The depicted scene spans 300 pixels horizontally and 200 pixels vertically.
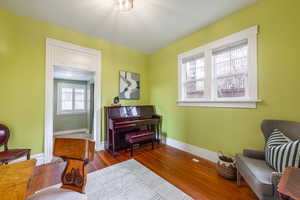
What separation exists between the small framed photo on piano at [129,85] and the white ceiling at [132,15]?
1.02m

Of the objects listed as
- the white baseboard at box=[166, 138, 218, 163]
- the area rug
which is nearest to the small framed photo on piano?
the white baseboard at box=[166, 138, 218, 163]

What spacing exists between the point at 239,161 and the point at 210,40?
85.7 inches

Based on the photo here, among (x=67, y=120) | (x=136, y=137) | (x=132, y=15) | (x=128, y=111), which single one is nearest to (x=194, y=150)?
(x=136, y=137)

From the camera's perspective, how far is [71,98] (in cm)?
494

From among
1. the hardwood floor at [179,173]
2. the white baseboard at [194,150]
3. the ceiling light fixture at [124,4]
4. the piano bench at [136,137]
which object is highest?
the ceiling light fixture at [124,4]

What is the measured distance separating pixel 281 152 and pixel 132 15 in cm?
280

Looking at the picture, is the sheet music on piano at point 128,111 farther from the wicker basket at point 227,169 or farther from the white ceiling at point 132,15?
the wicker basket at point 227,169

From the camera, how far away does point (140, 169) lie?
2.14 meters

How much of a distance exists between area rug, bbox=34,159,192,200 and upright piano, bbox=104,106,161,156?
0.72 metres

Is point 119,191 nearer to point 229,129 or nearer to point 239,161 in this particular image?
point 239,161

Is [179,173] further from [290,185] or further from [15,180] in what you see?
[15,180]

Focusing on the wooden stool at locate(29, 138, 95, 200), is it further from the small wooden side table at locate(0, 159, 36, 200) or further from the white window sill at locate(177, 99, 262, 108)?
the white window sill at locate(177, 99, 262, 108)

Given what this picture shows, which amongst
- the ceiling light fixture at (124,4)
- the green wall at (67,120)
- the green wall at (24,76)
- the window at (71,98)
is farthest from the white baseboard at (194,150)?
the window at (71,98)

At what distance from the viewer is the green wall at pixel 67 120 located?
460 centimetres
